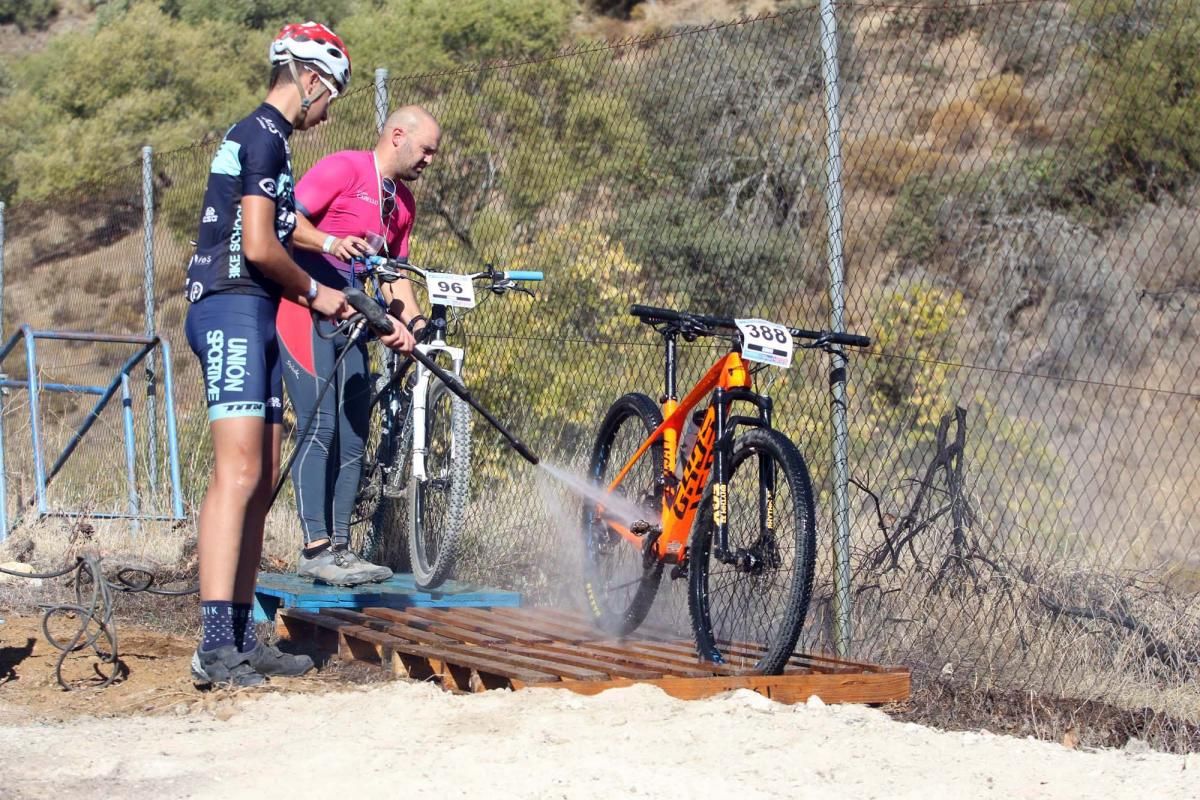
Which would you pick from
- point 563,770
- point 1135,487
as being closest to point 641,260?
point 563,770

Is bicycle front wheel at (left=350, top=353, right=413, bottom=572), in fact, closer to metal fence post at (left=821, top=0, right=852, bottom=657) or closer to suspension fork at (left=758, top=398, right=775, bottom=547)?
metal fence post at (left=821, top=0, right=852, bottom=657)

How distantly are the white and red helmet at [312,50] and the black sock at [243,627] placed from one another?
199cm

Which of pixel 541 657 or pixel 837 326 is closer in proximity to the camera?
pixel 541 657

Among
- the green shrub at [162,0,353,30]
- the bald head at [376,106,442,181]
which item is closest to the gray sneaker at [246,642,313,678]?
the bald head at [376,106,442,181]

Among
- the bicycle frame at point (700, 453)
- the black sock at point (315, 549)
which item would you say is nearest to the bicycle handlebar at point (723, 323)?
the bicycle frame at point (700, 453)

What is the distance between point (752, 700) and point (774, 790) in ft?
3.25

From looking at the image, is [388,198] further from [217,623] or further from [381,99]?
[217,623]

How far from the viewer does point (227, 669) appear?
5.39 meters

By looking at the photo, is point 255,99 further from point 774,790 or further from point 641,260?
point 774,790

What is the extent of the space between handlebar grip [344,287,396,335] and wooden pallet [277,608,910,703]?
1.26 metres

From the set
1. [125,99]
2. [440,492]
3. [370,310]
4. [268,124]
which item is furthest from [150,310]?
[125,99]

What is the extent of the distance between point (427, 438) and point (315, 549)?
851 millimetres

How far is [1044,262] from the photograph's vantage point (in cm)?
1425

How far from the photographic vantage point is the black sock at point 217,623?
5.37m
